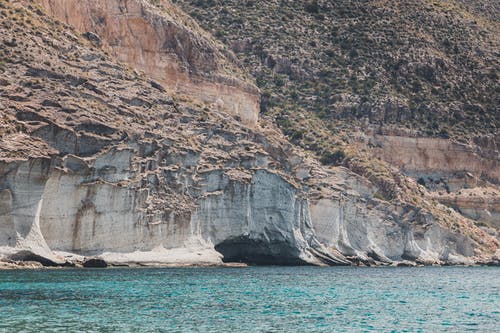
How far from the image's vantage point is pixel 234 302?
153 ft

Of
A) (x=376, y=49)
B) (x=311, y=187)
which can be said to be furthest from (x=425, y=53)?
(x=311, y=187)

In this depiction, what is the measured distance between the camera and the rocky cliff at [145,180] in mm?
61188

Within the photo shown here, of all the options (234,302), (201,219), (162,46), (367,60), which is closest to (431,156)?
(367,60)

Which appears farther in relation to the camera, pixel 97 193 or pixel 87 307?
pixel 97 193

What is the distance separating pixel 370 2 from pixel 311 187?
165 feet

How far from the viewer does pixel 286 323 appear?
128 feet

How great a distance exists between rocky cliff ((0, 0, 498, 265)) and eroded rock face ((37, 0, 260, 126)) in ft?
1.51

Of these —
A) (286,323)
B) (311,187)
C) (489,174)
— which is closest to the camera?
(286,323)

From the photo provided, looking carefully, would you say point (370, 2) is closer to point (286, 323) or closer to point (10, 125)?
point (10, 125)

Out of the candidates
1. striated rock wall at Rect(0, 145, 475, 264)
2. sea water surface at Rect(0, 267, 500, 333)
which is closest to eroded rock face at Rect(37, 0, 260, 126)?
striated rock wall at Rect(0, 145, 475, 264)

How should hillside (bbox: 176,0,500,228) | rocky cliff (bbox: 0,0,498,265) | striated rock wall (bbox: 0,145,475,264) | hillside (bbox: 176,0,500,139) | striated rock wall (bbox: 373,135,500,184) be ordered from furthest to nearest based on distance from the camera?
1. hillside (bbox: 176,0,500,139)
2. striated rock wall (bbox: 373,135,500,184)
3. hillside (bbox: 176,0,500,228)
4. rocky cliff (bbox: 0,0,498,265)
5. striated rock wall (bbox: 0,145,475,264)

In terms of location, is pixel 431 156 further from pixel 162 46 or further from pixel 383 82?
pixel 162 46

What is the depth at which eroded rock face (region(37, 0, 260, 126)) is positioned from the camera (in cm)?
8500

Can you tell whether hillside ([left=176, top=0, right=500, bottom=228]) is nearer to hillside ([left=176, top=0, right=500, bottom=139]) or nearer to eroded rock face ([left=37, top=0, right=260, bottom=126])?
hillside ([left=176, top=0, right=500, bottom=139])
